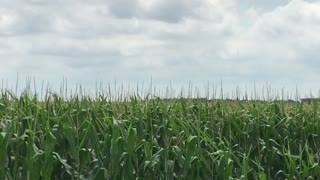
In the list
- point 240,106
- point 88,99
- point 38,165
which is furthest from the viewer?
point 240,106

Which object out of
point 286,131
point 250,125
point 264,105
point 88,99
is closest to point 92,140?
point 88,99

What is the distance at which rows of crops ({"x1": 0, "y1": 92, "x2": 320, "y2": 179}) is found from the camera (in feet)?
22.0

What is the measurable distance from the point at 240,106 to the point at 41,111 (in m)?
4.09

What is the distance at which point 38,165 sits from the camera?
641cm

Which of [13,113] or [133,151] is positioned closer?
[133,151]

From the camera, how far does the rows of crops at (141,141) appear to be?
22.0 feet

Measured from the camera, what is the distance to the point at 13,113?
7.81m

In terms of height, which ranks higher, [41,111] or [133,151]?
[41,111]

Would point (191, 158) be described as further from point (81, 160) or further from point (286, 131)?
point (286, 131)

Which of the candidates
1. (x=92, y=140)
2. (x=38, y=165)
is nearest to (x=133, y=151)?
(x=92, y=140)

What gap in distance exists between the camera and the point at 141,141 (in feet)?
23.4

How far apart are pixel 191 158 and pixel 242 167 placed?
0.72 meters

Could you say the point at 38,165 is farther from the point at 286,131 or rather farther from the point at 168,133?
the point at 286,131

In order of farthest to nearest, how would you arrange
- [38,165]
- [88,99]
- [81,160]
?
[88,99], [81,160], [38,165]
